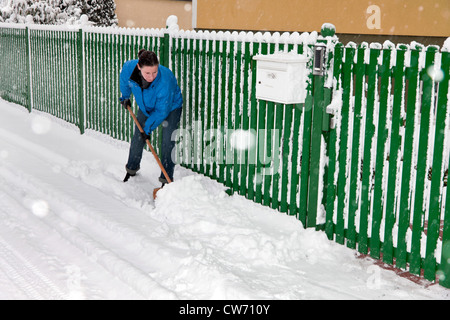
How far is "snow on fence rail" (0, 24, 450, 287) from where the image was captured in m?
4.16

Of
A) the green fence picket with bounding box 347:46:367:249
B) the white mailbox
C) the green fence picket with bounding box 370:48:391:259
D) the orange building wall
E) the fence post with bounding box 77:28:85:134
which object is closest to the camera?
the green fence picket with bounding box 370:48:391:259

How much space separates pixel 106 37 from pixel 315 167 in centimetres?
510

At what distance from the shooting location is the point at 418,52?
4.07 metres

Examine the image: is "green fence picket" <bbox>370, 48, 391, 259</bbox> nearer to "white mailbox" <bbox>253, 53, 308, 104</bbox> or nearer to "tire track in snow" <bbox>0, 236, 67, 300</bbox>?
"white mailbox" <bbox>253, 53, 308, 104</bbox>

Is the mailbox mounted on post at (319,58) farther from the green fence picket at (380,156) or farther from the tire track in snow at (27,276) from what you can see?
the tire track in snow at (27,276)

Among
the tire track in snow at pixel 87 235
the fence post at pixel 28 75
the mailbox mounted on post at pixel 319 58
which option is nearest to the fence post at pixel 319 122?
the mailbox mounted on post at pixel 319 58

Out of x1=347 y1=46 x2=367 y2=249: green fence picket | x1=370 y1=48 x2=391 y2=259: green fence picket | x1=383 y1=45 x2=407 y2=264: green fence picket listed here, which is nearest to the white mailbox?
x1=347 y1=46 x2=367 y2=249: green fence picket

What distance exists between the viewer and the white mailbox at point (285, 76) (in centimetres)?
505

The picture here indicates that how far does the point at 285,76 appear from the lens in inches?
200

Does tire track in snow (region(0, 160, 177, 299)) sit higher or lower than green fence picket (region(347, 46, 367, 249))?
lower

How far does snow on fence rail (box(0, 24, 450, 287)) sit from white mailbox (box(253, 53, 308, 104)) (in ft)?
0.26

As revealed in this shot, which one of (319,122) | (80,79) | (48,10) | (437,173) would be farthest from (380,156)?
(48,10)

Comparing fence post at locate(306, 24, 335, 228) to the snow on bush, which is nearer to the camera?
fence post at locate(306, 24, 335, 228)
